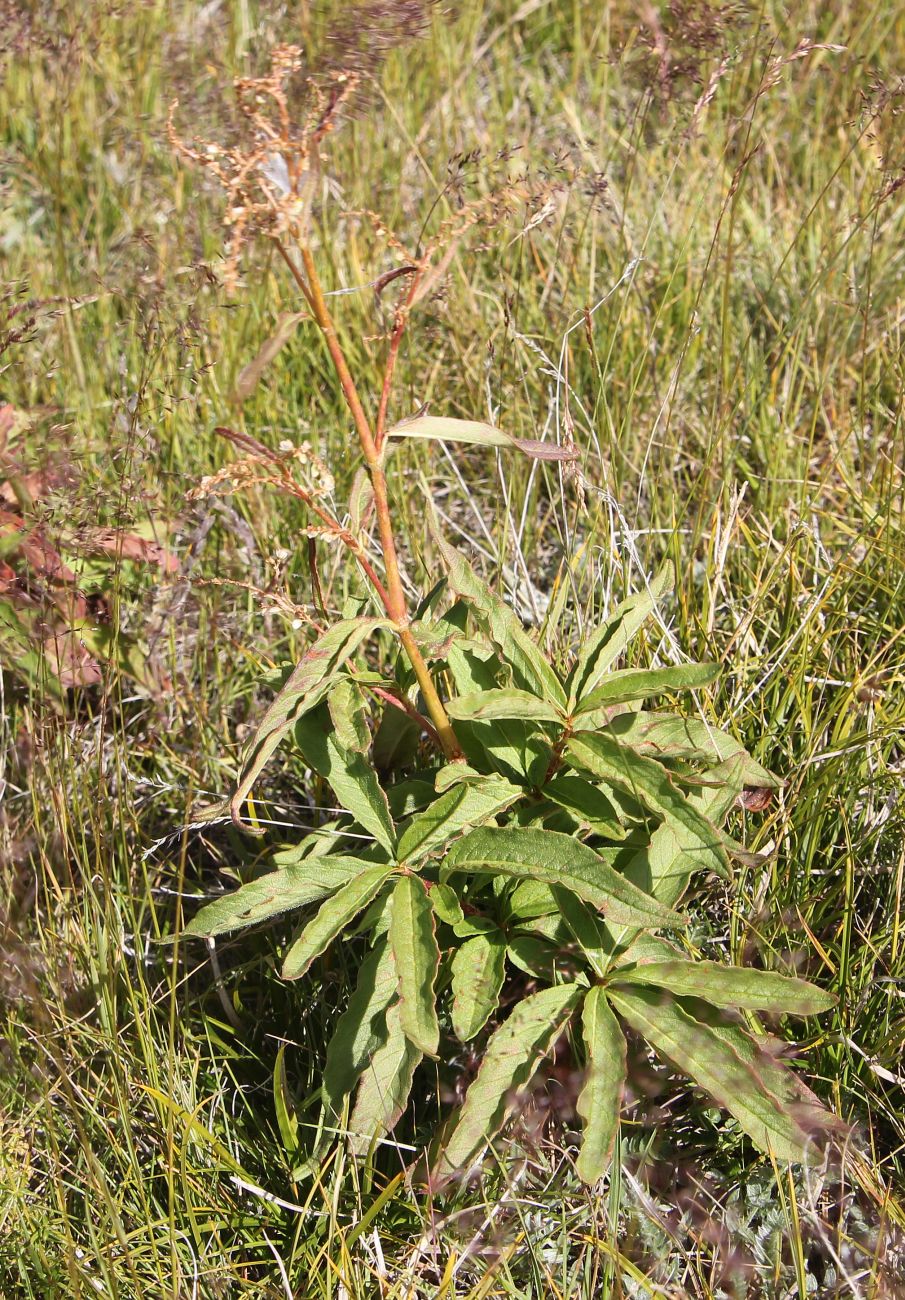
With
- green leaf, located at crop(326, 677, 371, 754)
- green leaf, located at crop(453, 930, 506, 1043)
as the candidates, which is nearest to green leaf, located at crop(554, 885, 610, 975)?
green leaf, located at crop(453, 930, 506, 1043)

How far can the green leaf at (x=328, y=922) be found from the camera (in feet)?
4.68

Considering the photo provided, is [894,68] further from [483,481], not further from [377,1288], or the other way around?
[377,1288]

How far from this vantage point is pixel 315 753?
168 centimetres

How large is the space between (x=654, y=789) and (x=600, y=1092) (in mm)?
373

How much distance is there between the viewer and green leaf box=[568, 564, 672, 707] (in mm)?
1650

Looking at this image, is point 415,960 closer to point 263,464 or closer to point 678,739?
point 678,739

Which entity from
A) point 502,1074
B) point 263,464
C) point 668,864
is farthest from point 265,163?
point 502,1074

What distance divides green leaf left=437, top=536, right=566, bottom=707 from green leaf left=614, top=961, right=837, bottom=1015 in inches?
14.9

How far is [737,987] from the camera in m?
1.50

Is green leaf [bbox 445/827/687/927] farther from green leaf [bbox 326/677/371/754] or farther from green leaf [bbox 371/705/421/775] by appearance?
green leaf [bbox 371/705/421/775]

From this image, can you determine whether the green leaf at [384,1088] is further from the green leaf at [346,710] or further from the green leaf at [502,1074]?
the green leaf at [346,710]

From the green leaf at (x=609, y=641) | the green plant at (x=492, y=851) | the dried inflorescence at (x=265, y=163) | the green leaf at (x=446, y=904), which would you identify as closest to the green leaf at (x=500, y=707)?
the green plant at (x=492, y=851)

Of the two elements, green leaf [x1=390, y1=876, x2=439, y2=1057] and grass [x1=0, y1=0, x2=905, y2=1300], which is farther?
grass [x1=0, y1=0, x2=905, y2=1300]

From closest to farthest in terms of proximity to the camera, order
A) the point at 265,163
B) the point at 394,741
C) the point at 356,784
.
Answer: the point at 265,163, the point at 356,784, the point at 394,741
